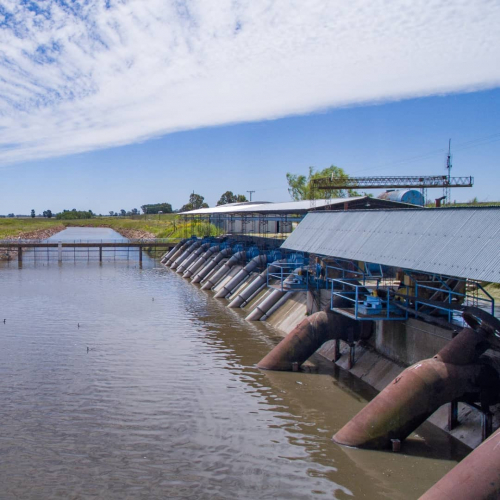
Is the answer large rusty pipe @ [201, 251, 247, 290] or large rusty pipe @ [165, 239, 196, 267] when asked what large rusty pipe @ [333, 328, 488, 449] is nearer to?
A: large rusty pipe @ [201, 251, 247, 290]

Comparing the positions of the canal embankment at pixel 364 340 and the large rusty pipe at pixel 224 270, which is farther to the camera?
the large rusty pipe at pixel 224 270

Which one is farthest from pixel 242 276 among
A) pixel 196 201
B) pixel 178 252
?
pixel 196 201

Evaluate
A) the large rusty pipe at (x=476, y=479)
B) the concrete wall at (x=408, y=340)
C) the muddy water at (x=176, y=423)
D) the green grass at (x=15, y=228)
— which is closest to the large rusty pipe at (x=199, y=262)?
the muddy water at (x=176, y=423)

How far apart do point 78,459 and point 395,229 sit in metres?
Answer: 11.2

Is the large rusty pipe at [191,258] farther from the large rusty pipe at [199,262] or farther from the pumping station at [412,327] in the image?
the pumping station at [412,327]

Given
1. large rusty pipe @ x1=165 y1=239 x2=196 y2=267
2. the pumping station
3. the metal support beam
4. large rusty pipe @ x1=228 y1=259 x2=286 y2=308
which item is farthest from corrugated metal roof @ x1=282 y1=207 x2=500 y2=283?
large rusty pipe @ x1=165 y1=239 x2=196 y2=267

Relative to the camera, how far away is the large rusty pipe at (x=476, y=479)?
9789mm

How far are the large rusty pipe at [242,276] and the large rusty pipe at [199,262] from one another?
44.4ft

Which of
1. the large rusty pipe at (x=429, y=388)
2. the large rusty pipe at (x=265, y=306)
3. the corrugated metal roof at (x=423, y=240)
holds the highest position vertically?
the corrugated metal roof at (x=423, y=240)

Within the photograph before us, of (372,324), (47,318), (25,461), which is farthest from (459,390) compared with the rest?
(47,318)

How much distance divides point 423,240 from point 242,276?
2685 cm

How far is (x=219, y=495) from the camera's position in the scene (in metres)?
12.3

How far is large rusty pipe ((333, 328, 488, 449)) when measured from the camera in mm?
13289

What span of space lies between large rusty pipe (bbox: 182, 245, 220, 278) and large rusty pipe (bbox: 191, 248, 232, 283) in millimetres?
2810
